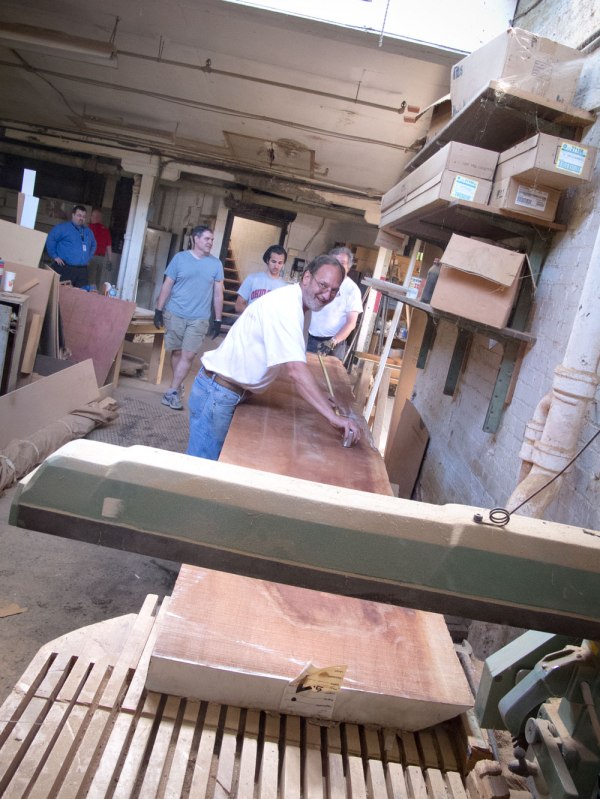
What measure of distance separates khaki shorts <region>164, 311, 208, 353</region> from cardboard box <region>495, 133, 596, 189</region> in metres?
4.17

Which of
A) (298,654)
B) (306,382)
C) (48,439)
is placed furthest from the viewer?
(48,439)

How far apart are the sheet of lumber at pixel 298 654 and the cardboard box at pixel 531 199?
166 centimetres

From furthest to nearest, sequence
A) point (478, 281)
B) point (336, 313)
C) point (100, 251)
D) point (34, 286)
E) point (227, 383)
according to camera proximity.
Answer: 1. point (100, 251)
2. point (336, 313)
3. point (34, 286)
4. point (227, 383)
5. point (478, 281)

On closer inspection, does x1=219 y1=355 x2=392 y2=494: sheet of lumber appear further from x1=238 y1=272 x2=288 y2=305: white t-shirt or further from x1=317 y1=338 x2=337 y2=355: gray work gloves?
x1=238 y1=272 x2=288 y2=305: white t-shirt

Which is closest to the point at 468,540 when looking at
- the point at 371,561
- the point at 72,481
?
the point at 371,561

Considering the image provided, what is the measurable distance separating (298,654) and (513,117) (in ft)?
8.07

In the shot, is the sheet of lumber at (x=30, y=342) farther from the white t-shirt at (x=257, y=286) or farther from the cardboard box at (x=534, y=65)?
the cardboard box at (x=534, y=65)

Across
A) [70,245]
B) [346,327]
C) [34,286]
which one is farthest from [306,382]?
[70,245]

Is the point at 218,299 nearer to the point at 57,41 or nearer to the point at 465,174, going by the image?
the point at 57,41

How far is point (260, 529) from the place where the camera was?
0.85m

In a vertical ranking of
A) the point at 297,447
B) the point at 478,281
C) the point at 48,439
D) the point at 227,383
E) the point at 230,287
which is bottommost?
the point at 48,439

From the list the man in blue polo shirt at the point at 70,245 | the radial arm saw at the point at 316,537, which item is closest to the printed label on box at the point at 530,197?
the radial arm saw at the point at 316,537

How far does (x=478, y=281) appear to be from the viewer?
2592 mm

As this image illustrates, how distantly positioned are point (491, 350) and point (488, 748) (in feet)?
7.54
